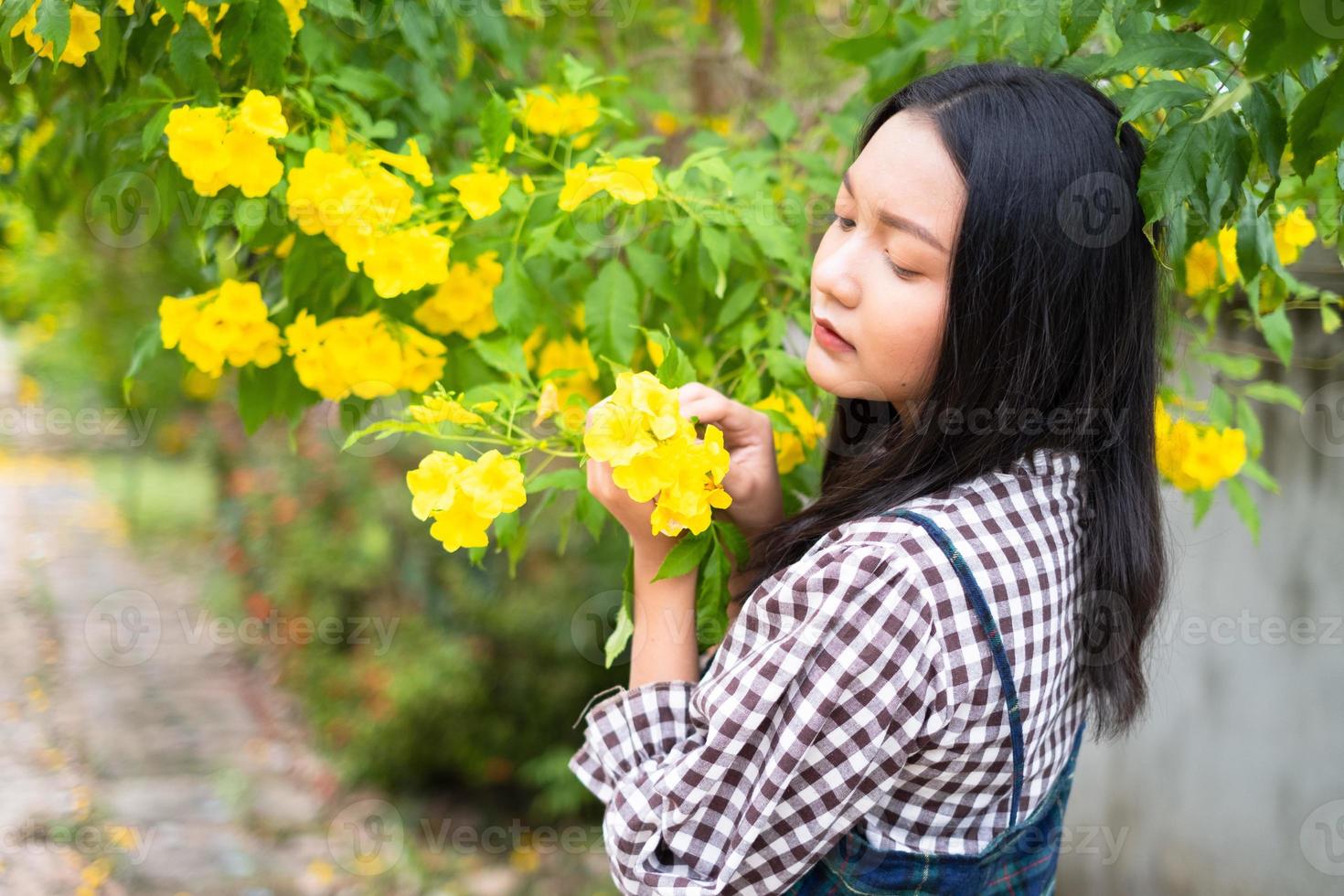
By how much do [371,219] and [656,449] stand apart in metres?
0.56

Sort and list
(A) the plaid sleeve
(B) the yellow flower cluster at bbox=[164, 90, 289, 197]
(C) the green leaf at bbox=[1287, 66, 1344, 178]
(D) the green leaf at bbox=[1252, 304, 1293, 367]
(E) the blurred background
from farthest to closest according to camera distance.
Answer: (E) the blurred background
(D) the green leaf at bbox=[1252, 304, 1293, 367]
(B) the yellow flower cluster at bbox=[164, 90, 289, 197]
(A) the plaid sleeve
(C) the green leaf at bbox=[1287, 66, 1344, 178]

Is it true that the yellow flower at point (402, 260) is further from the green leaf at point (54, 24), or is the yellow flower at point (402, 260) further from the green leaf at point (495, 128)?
the green leaf at point (54, 24)

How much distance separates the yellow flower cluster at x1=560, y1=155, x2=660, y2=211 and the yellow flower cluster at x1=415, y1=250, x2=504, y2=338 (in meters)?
0.23

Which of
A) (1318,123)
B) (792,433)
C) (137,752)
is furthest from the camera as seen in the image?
(137,752)

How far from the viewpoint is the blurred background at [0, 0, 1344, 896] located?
212 cm

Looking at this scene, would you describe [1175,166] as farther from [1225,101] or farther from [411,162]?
[411,162]

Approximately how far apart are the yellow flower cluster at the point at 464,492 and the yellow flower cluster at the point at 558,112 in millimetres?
626

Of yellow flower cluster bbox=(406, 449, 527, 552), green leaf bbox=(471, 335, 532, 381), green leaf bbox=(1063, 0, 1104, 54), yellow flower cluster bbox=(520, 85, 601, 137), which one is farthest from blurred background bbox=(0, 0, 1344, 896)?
yellow flower cluster bbox=(406, 449, 527, 552)

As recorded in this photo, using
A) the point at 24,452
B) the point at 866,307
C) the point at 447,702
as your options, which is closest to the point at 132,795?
the point at 447,702

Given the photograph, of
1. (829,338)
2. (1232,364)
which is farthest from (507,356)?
(1232,364)

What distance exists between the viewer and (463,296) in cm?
162

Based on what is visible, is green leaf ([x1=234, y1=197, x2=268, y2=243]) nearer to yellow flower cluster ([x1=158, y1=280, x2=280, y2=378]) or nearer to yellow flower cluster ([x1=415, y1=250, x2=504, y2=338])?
yellow flower cluster ([x1=158, y1=280, x2=280, y2=378])

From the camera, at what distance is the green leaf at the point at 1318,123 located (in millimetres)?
927

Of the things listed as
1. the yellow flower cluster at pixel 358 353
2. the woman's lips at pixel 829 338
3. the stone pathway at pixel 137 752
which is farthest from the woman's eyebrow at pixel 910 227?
the stone pathway at pixel 137 752
